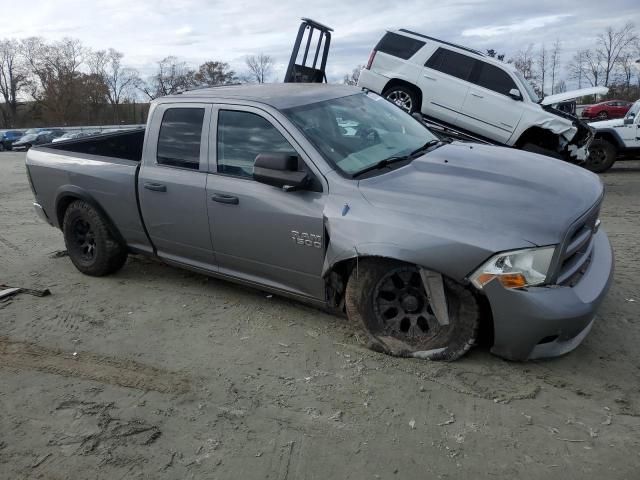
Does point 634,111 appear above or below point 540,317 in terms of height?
below

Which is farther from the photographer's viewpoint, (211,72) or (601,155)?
(211,72)

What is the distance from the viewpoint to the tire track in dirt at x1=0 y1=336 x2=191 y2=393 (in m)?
3.47

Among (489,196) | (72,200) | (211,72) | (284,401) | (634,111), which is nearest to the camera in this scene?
(284,401)

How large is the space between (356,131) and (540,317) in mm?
1905

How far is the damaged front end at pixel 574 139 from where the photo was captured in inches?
391

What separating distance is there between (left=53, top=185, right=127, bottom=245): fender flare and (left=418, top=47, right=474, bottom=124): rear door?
716cm

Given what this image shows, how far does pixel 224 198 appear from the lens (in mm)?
4074

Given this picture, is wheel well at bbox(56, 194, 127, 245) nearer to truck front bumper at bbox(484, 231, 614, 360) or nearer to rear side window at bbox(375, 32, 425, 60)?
truck front bumper at bbox(484, 231, 614, 360)

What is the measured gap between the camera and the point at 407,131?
14.7 feet

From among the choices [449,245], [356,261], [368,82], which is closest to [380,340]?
[356,261]

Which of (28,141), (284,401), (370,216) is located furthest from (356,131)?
(28,141)

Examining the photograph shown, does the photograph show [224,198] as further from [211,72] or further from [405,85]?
[211,72]

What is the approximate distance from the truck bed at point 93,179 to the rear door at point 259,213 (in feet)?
3.34

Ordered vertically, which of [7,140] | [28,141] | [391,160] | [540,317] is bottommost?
[7,140]
